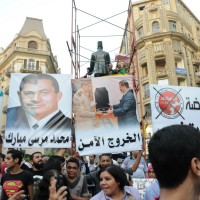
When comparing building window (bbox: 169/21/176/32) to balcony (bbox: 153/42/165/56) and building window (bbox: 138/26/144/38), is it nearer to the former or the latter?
balcony (bbox: 153/42/165/56)

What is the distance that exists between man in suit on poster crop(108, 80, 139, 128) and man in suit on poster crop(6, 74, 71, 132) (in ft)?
3.00

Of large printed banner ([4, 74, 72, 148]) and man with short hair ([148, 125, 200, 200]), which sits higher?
large printed banner ([4, 74, 72, 148])

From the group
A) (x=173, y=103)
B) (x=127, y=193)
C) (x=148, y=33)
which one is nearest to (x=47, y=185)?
(x=127, y=193)

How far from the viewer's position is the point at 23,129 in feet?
15.3

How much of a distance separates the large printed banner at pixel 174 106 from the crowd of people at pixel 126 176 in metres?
0.97

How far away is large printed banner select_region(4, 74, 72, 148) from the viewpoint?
460 centimetres

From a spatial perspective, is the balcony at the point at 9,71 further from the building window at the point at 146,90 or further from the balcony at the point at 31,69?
the building window at the point at 146,90

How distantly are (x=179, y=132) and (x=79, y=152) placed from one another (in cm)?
372

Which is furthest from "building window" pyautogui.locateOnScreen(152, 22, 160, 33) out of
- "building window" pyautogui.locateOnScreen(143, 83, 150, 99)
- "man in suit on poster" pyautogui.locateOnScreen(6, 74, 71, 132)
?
"man in suit on poster" pyautogui.locateOnScreen(6, 74, 71, 132)

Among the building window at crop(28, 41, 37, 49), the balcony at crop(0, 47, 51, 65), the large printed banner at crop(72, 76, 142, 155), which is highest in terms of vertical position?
the building window at crop(28, 41, 37, 49)

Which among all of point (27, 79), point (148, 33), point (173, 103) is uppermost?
point (148, 33)

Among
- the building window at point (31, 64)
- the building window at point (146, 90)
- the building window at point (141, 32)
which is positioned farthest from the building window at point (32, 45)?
the building window at point (146, 90)

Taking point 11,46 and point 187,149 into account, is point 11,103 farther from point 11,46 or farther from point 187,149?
point 11,46

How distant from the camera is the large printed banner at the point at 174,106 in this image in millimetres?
5285
